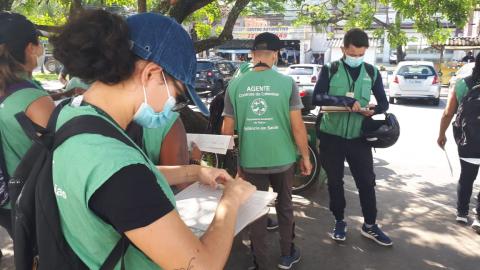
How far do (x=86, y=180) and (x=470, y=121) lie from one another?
386 centimetres

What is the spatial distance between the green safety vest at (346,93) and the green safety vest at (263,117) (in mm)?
646

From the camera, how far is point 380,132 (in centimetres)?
364

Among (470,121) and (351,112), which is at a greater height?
(351,112)

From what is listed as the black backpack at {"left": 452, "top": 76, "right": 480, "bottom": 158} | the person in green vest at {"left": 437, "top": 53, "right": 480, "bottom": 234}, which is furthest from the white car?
the black backpack at {"left": 452, "top": 76, "right": 480, "bottom": 158}

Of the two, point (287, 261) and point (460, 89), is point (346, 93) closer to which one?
point (460, 89)

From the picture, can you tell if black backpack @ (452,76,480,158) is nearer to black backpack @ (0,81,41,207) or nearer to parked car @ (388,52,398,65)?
black backpack @ (0,81,41,207)

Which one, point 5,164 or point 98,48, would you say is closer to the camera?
point 98,48

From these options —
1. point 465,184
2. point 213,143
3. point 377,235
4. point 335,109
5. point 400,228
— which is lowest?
point 400,228

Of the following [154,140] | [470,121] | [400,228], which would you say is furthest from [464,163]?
[154,140]

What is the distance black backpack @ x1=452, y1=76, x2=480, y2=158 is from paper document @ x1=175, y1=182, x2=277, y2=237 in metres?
3.06

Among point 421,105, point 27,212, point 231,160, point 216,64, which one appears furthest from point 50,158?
point 216,64

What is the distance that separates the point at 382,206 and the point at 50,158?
4441 mm

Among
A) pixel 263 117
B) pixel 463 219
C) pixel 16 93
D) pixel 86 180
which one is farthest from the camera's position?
pixel 463 219

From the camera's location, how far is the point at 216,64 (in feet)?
59.2
